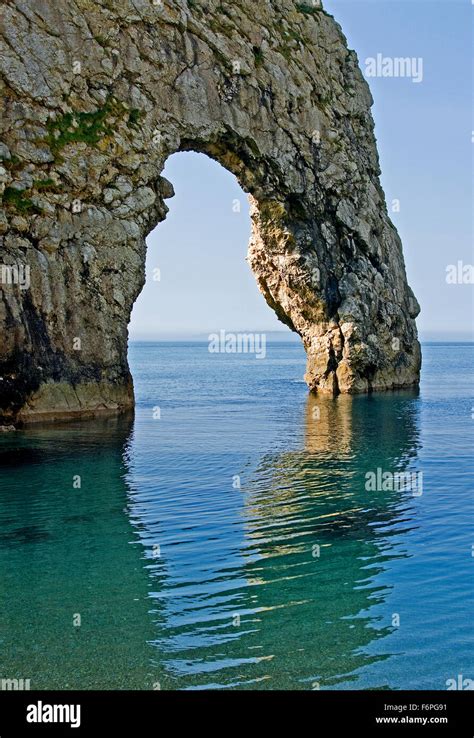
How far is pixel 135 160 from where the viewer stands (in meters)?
47.2

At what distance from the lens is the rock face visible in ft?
138

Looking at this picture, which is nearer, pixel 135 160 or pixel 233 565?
pixel 233 565

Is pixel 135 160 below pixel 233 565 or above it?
above

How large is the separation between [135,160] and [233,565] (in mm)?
35409

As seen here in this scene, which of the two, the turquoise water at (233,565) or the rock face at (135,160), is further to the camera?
the rock face at (135,160)

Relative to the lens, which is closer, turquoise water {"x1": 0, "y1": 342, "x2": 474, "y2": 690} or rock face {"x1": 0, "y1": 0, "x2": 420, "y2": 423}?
turquoise water {"x1": 0, "y1": 342, "x2": 474, "y2": 690}

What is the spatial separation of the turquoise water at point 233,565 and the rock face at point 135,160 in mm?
9934

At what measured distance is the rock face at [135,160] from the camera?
42.2 meters

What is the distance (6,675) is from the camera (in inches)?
483

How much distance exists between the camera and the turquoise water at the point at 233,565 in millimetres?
12602

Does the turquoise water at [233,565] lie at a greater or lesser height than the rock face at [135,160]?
lesser

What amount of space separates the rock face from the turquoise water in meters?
9.93

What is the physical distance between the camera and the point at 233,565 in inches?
701

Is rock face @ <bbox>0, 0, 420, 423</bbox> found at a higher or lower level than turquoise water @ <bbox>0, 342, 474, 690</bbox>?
higher
